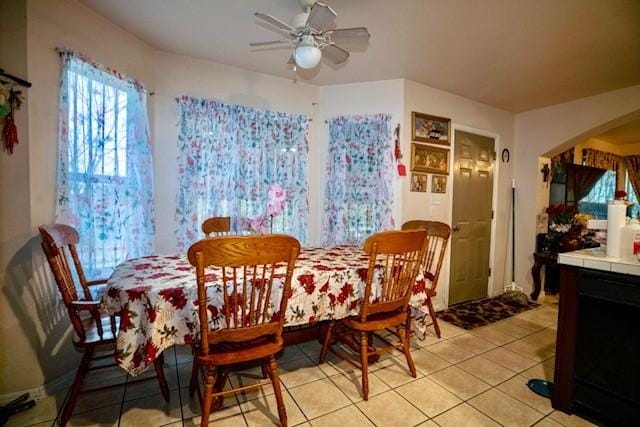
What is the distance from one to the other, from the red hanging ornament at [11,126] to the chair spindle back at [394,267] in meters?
2.09

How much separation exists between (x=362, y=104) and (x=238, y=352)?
2687 millimetres

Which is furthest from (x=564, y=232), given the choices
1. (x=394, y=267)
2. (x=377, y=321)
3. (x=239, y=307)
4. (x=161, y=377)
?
(x=161, y=377)

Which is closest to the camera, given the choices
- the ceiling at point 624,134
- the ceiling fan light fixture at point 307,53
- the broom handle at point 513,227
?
the ceiling fan light fixture at point 307,53

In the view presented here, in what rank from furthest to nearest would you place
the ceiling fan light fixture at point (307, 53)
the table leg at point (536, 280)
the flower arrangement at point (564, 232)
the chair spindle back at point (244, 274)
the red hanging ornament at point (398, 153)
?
the table leg at point (536, 280), the flower arrangement at point (564, 232), the red hanging ornament at point (398, 153), the ceiling fan light fixture at point (307, 53), the chair spindle back at point (244, 274)

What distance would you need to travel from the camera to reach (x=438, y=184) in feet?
10.4

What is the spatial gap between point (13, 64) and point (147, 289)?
1.54m

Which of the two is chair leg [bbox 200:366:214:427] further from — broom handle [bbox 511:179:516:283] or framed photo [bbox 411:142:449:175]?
broom handle [bbox 511:179:516:283]

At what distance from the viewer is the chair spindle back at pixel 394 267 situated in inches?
62.9

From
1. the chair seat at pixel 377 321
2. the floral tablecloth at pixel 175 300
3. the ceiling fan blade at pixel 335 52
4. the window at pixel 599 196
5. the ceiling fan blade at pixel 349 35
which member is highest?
the ceiling fan blade at pixel 335 52

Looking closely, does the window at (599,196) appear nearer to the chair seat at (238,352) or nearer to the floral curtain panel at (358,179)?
the floral curtain panel at (358,179)

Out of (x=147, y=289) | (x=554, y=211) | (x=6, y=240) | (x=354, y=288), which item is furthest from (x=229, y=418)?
(x=554, y=211)

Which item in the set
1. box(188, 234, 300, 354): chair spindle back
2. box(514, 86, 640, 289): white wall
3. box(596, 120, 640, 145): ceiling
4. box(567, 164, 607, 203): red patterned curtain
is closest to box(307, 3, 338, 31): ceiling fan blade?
box(188, 234, 300, 354): chair spindle back

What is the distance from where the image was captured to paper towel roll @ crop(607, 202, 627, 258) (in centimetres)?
154

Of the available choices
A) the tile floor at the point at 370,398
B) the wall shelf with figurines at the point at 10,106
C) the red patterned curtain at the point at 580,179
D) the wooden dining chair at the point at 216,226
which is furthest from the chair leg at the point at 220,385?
the red patterned curtain at the point at 580,179
